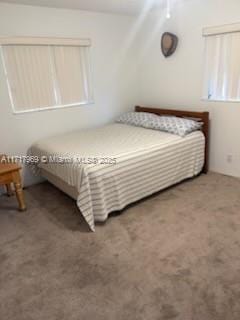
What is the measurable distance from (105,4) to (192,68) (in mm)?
1366

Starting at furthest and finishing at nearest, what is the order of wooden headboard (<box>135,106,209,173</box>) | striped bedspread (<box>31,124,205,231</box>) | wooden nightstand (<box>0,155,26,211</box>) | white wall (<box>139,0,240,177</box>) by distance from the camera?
1. wooden headboard (<box>135,106,209,173</box>)
2. white wall (<box>139,0,240,177</box>)
3. wooden nightstand (<box>0,155,26,211</box>)
4. striped bedspread (<box>31,124,205,231</box>)

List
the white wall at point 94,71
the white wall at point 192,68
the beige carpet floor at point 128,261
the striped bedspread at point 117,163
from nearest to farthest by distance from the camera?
1. the beige carpet floor at point 128,261
2. the striped bedspread at point 117,163
3. the white wall at point 94,71
4. the white wall at point 192,68


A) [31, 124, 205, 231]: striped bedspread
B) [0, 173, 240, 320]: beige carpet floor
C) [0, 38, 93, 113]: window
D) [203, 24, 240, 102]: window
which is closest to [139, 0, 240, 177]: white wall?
[203, 24, 240, 102]: window

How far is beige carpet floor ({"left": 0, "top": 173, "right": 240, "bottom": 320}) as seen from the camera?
5.39 ft

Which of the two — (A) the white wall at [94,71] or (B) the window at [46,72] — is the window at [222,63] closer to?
(A) the white wall at [94,71]

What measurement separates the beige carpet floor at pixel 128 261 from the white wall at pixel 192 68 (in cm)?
72

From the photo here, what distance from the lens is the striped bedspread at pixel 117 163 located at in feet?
8.04

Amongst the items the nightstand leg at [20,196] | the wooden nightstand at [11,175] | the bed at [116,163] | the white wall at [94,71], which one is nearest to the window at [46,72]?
the white wall at [94,71]

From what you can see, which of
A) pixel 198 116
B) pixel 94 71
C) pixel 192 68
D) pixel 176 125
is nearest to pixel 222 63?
pixel 192 68

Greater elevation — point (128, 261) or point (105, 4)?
point (105, 4)

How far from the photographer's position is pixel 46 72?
Answer: 3.36 m

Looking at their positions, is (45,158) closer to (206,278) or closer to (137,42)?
(206,278)

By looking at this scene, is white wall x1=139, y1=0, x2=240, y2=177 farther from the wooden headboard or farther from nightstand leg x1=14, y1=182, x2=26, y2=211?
nightstand leg x1=14, y1=182, x2=26, y2=211

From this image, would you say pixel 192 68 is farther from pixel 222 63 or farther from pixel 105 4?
pixel 105 4
